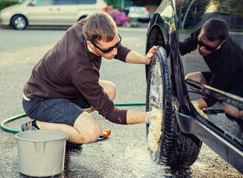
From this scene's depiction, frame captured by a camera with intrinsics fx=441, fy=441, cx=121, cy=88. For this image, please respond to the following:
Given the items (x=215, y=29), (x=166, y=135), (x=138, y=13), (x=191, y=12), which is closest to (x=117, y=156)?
(x=166, y=135)

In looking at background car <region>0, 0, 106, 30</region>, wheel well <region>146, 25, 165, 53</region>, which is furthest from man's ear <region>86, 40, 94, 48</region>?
background car <region>0, 0, 106, 30</region>

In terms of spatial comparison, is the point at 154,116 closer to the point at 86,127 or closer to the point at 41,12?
the point at 86,127

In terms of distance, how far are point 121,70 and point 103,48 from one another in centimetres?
445

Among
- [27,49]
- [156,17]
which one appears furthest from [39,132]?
[27,49]

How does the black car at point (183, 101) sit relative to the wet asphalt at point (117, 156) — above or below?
above

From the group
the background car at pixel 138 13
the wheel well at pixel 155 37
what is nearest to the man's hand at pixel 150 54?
the wheel well at pixel 155 37

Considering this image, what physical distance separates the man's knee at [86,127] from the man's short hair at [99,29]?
2.00 feet

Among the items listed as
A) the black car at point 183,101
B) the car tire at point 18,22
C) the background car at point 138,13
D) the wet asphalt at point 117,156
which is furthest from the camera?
the background car at point 138,13

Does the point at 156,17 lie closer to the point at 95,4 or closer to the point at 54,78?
the point at 54,78

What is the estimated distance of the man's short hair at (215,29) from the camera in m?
2.20

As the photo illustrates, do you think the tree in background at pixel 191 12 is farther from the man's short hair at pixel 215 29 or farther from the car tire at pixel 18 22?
the car tire at pixel 18 22

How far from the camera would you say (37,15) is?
1530 centimetres

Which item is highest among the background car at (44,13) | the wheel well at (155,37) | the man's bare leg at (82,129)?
the wheel well at (155,37)

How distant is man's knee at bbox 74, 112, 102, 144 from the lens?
322 centimetres
